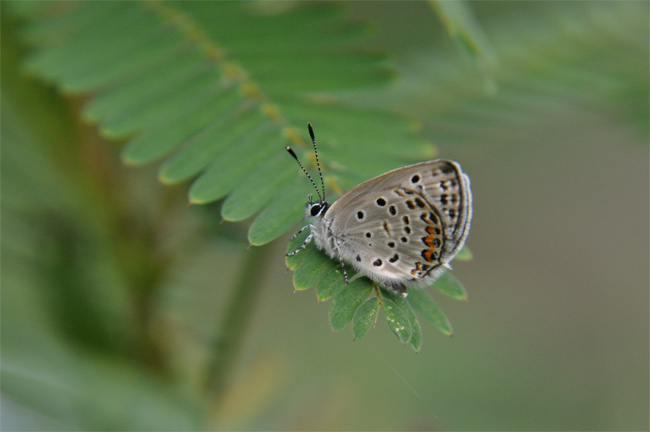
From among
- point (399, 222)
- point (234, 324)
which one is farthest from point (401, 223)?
point (234, 324)

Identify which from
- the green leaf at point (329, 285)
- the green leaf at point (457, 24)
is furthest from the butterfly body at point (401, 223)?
the green leaf at point (457, 24)

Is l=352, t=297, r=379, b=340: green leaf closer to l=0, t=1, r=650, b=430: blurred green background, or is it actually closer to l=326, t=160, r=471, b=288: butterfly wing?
l=326, t=160, r=471, b=288: butterfly wing

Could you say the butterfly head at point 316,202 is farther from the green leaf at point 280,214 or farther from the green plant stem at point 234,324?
the green plant stem at point 234,324

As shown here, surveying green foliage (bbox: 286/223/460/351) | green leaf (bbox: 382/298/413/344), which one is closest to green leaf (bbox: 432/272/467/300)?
green foliage (bbox: 286/223/460/351)

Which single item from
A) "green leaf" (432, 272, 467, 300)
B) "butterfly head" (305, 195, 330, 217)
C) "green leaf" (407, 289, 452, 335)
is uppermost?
"butterfly head" (305, 195, 330, 217)

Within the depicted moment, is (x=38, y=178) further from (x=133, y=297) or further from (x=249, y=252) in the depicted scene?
(x=249, y=252)
